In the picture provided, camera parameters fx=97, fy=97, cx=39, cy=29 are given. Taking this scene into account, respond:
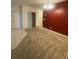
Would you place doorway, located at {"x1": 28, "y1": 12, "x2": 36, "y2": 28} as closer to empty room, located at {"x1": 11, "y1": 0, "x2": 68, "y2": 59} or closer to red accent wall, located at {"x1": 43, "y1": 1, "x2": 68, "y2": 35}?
empty room, located at {"x1": 11, "y1": 0, "x2": 68, "y2": 59}

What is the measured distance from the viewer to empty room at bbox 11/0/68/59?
102 centimetres

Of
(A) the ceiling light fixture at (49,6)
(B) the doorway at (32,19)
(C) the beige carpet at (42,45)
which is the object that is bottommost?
(C) the beige carpet at (42,45)

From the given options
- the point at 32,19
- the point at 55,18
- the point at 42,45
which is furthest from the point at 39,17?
the point at 42,45

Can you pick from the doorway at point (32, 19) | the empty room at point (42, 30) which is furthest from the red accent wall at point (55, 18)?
the doorway at point (32, 19)

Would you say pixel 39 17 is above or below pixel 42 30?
above

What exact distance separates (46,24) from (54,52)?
0.33 m

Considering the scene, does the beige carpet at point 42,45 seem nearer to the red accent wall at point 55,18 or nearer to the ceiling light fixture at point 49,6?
the red accent wall at point 55,18

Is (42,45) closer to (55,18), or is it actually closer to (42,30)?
(42,30)

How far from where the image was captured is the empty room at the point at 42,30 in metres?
1.02

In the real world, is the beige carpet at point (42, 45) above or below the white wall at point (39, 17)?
below

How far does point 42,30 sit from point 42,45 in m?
0.17

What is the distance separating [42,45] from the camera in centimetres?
111
